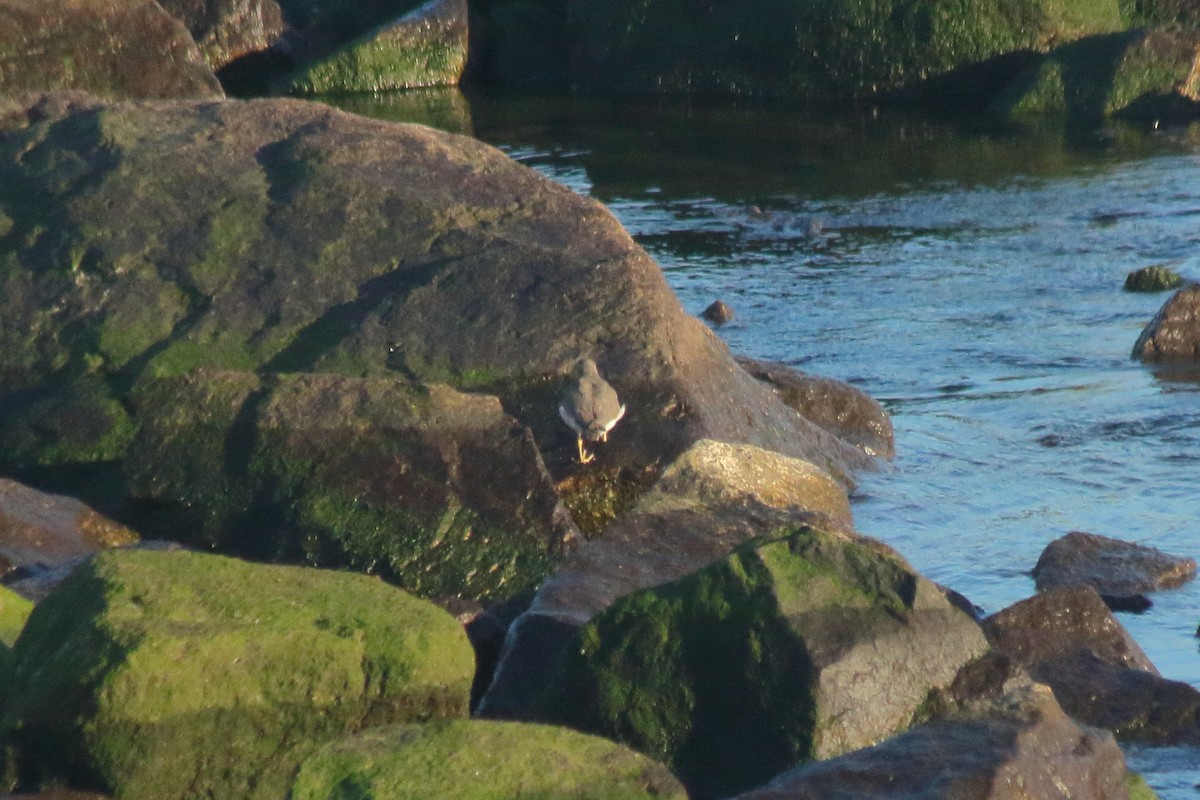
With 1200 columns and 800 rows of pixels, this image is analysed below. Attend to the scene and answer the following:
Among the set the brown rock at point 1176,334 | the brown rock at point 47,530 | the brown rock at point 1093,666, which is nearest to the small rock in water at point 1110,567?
the brown rock at point 1093,666

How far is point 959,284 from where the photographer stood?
10.9m

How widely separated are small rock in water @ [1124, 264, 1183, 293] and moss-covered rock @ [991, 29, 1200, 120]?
6.46 m

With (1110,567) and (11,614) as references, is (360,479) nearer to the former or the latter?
(11,614)

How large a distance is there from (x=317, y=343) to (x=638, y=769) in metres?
3.08

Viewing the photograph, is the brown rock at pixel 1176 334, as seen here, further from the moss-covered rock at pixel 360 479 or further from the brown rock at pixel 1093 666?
the moss-covered rock at pixel 360 479

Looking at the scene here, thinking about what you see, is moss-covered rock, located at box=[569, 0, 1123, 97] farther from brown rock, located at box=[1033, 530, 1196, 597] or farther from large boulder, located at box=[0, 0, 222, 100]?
brown rock, located at box=[1033, 530, 1196, 597]

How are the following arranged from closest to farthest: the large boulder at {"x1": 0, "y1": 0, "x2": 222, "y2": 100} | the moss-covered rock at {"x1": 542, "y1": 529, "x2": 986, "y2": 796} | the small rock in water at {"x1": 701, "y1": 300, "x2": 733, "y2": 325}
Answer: the moss-covered rock at {"x1": 542, "y1": 529, "x2": 986, "y2": 796}, the small rock in water at {"x1": 701, "y1": 300, "x2": 733, "y2": 325}, the large boulder at {"x1": 0, "y1": 0, "x2": 222, "y2": 100}

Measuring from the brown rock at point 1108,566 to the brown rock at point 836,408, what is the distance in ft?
5.22

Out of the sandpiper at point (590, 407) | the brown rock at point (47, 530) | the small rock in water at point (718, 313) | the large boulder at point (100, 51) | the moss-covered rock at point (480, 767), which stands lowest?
the small rock in water at point (718, 313)

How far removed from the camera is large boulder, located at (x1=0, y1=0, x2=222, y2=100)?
13.8m

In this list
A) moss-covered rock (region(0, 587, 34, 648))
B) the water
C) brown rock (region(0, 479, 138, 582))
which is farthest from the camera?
the water

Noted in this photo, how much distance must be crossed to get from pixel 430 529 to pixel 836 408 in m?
2.69

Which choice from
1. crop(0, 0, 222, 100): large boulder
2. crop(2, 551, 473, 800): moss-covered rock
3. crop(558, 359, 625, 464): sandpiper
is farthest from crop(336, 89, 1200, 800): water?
crop(0, 0, 222, 100): large boulder

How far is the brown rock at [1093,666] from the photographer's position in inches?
181
